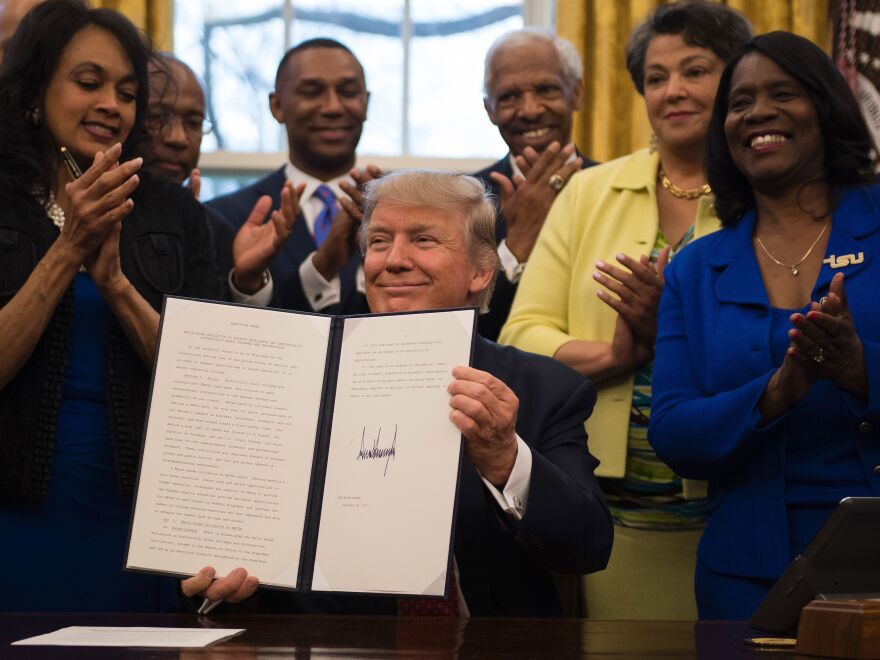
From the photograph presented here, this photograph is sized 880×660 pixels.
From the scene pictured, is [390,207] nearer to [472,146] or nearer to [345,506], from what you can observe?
[345,506]

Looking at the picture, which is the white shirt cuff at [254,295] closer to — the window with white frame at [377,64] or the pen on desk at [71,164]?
the pen on desk at [71,164]

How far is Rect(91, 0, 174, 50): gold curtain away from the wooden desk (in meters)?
3.75

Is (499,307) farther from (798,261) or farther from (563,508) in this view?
(563,508)

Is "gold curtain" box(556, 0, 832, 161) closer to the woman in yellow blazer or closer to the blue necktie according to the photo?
the blue necktie

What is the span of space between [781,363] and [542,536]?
745 millimetres

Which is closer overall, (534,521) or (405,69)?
(534,521)

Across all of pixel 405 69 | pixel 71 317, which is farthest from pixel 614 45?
pixel 71 317

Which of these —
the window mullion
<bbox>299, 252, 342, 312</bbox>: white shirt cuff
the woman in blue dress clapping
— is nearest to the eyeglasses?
the woman in blue dress clapping

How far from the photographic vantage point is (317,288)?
3730 mm

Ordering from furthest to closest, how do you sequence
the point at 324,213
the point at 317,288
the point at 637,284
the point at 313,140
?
the point at 313,140 → the point at 324,213 → the point at 317,288 → the point at 637,284

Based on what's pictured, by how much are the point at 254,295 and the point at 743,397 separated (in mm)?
1523

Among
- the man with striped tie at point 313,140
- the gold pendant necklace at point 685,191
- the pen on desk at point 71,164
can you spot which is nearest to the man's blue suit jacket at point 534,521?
the gold pendant necklace at point 685,191

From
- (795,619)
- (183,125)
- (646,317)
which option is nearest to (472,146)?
(183,125)

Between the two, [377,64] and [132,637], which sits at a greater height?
[377,64]
